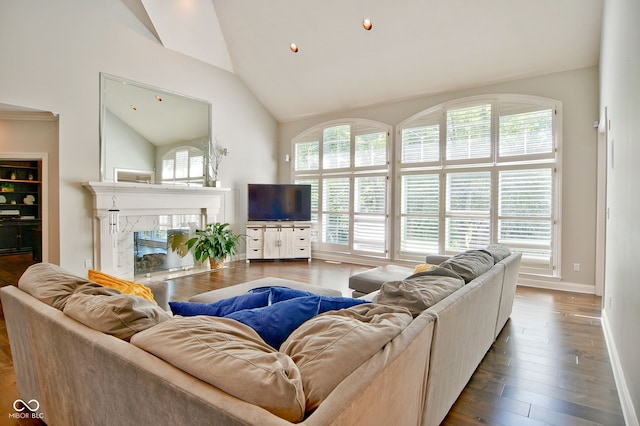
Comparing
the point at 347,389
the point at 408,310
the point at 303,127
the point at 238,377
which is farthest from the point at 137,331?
the point at 303,127

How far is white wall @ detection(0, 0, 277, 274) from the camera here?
4.16 metres

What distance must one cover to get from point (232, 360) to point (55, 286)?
1279 mm

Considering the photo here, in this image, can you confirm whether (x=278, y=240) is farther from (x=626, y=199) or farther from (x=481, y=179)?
(x=626, y=199)

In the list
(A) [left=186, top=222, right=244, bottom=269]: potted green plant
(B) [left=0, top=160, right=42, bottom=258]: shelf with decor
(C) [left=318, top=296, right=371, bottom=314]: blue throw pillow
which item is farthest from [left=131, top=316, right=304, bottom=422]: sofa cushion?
(B) [left=0, top=160, right=42, bottom=258]: shelf with decor

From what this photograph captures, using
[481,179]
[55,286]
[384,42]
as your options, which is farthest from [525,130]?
[55,286]

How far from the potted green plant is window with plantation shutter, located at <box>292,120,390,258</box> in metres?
2.06

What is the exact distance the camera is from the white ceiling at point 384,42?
4.34 m

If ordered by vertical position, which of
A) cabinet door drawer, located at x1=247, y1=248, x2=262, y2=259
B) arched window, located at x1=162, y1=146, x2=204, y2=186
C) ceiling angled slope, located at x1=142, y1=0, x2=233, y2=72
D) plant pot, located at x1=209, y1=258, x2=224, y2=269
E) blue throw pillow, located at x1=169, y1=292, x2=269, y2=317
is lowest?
plant pot, located at x1=209, y1=258, x2=224, y2=269

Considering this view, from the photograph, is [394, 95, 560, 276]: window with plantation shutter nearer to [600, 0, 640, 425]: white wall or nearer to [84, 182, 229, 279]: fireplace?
[600, 0, 640, 425]: white wall

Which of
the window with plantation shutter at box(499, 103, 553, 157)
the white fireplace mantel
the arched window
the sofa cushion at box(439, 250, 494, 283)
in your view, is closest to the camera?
the sofa cushion at box(439, 250, 494, 283)

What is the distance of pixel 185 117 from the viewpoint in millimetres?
6012

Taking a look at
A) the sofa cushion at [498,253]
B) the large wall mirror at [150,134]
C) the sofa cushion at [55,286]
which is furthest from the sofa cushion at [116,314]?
the large wall mirror at [150,134]

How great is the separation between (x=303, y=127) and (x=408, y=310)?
6616 millimetres

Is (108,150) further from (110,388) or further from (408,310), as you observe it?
(408,310)
